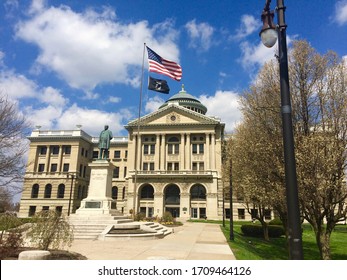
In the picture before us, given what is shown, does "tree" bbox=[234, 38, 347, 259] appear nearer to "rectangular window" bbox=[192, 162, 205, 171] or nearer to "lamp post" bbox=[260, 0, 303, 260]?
"lamp post" bbox=[260, 0, 303, 260]

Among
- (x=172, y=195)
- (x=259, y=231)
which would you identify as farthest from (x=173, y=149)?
(x=259, y=231)

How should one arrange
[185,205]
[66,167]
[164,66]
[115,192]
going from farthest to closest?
1. [115,192]
2. [66,167]
3. [185,205]
4. [164,66]

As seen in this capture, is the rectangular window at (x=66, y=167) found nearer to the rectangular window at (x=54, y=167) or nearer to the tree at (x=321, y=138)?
the rectangular window at (x=54, y=167)

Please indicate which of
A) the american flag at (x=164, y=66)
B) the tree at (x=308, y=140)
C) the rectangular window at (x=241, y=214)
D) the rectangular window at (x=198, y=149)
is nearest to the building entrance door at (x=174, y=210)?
the rectangular window at (x=241, y=214)

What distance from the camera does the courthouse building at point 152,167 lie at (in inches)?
2153

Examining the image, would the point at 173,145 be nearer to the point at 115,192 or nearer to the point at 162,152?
the point at 162,152

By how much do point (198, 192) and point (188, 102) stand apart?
28564mm

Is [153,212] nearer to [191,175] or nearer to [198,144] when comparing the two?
[191,175]

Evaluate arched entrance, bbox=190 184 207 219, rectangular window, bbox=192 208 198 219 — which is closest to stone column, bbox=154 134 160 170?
arched entrance, bbox=190 184 207 219

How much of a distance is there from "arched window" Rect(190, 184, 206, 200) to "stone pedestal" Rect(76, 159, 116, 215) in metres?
31.3

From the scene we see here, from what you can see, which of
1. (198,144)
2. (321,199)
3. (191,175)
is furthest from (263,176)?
(198,144)

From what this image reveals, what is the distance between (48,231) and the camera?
11.0 m

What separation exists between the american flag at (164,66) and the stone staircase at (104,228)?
13.9 meters

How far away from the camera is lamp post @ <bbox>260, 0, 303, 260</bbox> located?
4.97 m
